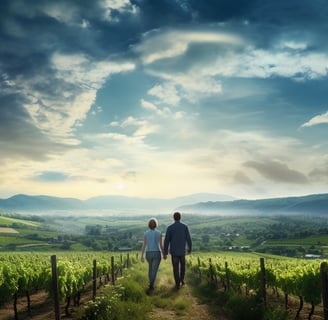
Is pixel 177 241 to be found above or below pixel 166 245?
above

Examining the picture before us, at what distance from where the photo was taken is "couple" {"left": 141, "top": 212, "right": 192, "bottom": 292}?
15.0 metres

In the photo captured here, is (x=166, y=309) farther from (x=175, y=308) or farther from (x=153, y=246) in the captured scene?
(x=153, y=246)

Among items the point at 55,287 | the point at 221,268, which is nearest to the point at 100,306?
the point at 55,287

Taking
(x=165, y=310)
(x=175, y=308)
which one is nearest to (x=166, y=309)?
(x=165, y=310)

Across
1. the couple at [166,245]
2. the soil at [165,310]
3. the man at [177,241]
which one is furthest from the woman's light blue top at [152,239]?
the soil at [165,310]

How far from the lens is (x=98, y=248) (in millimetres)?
142375

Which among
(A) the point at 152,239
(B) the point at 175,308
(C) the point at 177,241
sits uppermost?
(A) the point at 152,239

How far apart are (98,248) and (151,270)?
132435mm

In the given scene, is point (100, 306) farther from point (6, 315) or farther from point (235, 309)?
point (6, 315)

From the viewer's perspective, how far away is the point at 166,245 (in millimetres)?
15594

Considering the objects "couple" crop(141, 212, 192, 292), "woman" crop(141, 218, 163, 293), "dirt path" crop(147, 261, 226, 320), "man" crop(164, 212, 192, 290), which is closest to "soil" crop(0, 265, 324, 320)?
"dirt path" crop(147, 261, 226, 320)

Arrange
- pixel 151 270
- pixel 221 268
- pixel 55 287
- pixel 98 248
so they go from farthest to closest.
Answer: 1. pixel 98 248
2. pixel 221 268
3. pixel 151 270
4. pixel 55 287

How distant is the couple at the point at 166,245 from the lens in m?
15.0

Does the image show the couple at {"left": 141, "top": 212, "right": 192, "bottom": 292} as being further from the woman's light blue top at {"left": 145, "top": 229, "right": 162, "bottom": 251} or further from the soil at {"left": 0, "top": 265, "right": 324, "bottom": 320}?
the soil at {"left": 0, "top": 265, "right": 324, "bottom": 320}
